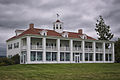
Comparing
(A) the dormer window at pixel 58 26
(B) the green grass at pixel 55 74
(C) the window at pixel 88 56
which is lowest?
(B) the green grass at pixel 55 74

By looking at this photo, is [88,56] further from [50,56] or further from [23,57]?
[23,57]

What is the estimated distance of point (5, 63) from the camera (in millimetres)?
40969

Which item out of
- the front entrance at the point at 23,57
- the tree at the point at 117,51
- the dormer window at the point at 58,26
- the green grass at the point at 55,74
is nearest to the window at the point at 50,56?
the front entrance at the point at 23,57

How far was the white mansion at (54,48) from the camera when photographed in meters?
45.0

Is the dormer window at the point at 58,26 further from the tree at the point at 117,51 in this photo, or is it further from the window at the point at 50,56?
the tree at the point at 117,51

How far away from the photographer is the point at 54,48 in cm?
4816

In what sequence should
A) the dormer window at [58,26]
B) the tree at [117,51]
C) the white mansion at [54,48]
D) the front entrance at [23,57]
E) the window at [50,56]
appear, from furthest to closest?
the tree at [117,51] → the dormer window at [58,26] → the window at [50,56] → the front entrance at [23,57] → the white mansion at [54,48]

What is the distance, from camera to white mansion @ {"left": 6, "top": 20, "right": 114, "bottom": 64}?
45031 millimetres

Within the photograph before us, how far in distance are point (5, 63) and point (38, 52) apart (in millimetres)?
8174

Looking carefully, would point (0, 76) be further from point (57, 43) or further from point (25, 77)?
point (57, 43)

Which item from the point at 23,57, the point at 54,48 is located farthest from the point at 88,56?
the point at 23,57

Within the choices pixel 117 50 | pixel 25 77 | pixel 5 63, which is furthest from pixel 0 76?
pixel 117 50

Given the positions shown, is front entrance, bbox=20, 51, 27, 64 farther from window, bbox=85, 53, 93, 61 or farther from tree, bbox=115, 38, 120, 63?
tree, bbox=115, 38, 120, 63

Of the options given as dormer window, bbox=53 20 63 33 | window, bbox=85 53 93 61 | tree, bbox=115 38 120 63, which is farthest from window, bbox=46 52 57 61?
tree, bbox=115 38 120 63
